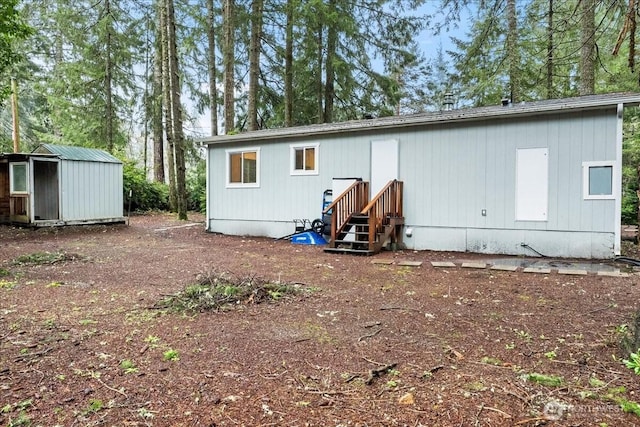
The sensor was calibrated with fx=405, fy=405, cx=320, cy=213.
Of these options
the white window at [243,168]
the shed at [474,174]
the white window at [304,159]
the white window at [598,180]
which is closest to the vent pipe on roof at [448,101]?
the shed at [474,174]

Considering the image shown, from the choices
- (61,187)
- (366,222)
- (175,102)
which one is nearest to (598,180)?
(366,222)

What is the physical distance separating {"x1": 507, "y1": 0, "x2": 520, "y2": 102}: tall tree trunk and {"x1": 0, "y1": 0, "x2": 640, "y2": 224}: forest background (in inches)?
1.6

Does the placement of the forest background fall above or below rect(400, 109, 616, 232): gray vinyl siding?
above

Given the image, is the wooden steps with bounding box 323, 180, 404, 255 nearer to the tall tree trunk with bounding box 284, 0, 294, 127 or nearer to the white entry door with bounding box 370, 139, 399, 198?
the white entry door with bounding box 370, 139, 399, 198

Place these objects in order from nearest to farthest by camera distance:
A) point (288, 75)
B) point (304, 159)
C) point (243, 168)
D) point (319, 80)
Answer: point (304, 159)
point (243, 168)
point (288, 75)
point (319, 80)

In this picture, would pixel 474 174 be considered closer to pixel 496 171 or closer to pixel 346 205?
pixel 496 171

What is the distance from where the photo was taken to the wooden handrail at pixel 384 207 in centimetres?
818

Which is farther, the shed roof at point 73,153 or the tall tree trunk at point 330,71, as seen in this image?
the tall tree trunk at point 330,71

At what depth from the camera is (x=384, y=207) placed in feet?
28.1

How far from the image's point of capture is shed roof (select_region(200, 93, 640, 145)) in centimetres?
695

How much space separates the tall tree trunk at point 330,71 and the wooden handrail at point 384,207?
7.91 metres

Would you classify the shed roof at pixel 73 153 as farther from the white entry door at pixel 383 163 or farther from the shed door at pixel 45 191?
the white entry door at pixel 383 163

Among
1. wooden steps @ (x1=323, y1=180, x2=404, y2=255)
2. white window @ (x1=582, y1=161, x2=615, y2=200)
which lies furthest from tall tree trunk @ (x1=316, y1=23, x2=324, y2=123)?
white window @ (x1=582, y1=161, x2=615, y2=200)

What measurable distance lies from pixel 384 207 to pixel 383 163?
4.18ft
